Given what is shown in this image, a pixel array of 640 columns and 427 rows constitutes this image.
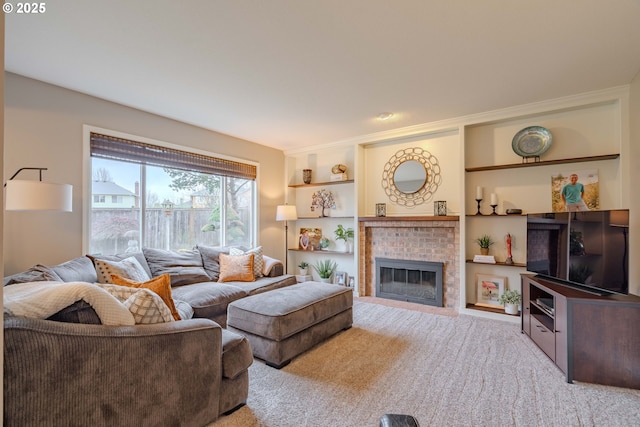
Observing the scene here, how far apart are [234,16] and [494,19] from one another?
167cm

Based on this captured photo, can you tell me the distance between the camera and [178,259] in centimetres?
348

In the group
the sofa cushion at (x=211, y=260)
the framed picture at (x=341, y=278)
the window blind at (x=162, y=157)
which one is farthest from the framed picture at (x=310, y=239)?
the sofa cushion at (x=211, y=260)

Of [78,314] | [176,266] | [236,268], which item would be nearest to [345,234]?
[236,268]

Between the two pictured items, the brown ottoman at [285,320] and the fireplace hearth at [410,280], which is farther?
the fireplace hearth at [410,280]

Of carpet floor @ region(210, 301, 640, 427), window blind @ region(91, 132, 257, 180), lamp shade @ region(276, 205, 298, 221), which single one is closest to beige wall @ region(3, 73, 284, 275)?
window blind @ region(91, 132, 257, 180)

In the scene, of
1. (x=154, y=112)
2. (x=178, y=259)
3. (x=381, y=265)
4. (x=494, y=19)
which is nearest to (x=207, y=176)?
(x=154, y=112)

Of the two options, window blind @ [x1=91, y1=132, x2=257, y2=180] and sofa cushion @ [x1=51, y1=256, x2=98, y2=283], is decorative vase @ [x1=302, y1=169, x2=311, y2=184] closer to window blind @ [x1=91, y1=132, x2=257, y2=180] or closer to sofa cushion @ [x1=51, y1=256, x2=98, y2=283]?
window blind @ [x1=91, y1=132, x2=257, y2=180]

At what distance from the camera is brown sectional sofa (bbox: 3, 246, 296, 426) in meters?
1.10

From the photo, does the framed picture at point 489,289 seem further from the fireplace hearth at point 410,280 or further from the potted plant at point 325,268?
the potted plant at point 325,268

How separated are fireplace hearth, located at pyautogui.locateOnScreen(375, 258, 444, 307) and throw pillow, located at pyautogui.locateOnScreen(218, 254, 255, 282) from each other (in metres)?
1.97

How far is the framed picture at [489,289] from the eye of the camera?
3.61 meters

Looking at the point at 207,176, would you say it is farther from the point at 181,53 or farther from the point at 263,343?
the point at 263,343

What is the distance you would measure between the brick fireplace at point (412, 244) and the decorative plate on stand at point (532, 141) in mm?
1080

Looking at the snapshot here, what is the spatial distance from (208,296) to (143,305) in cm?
147
